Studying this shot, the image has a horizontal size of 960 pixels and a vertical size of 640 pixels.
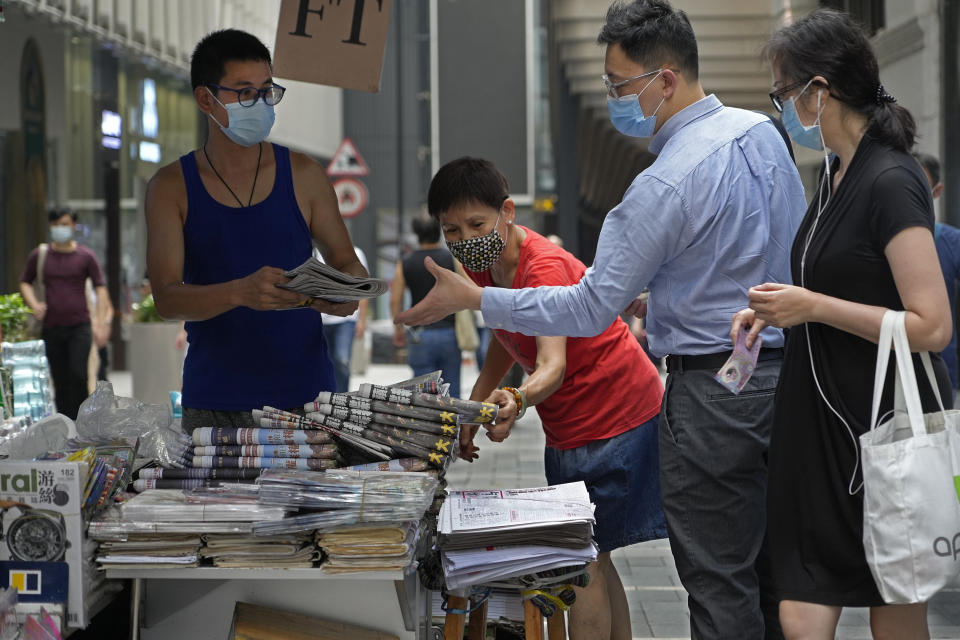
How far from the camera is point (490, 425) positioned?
3.46 meters

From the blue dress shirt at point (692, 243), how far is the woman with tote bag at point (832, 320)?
0.15m

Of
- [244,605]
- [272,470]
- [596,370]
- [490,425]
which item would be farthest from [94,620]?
[596,370]

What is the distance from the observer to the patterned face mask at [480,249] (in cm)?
362

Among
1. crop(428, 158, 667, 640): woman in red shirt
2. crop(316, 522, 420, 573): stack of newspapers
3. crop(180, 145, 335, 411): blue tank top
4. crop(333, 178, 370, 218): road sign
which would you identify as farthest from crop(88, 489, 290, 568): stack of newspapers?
crop(333, 178, 370, 218): road sign

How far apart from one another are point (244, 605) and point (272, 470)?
35cm

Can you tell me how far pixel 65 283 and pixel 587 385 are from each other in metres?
7.61

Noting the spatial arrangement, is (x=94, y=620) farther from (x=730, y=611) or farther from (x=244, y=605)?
(x=730, y=611)

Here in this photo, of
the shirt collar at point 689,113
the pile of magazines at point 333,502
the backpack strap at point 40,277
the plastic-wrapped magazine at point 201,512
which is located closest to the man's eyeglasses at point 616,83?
the shirt collar at point 689,113

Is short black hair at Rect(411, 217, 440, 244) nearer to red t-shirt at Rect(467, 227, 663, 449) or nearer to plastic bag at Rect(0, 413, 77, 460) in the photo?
red t-shirt at Rect(467, 227, 663, 449)

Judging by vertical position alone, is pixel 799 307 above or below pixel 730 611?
above

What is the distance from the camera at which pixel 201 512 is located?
2877mm

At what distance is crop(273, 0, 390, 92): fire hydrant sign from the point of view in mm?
4336

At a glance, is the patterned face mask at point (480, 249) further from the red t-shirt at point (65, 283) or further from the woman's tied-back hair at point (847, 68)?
the red t-shirt at point (65, 283)

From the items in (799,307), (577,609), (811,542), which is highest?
(799,307)
